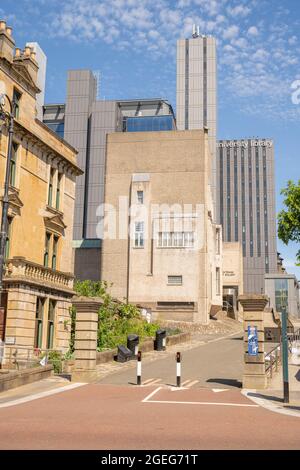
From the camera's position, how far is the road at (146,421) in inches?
328

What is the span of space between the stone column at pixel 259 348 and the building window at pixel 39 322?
11.3 meters

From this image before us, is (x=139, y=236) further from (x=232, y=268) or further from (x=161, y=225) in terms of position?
(x=232, y=268)

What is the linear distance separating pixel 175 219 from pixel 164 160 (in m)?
8.36

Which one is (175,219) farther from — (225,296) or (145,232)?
(225,296)

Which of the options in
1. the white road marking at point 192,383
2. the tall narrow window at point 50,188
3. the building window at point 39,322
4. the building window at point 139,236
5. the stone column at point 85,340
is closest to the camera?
the white road marking at point 192,383

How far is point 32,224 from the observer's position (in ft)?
84.4

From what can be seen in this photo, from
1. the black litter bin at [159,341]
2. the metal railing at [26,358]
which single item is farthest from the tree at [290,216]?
the metal railing at [26,358]

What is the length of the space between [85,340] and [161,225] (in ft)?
146

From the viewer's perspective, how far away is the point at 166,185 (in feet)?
212

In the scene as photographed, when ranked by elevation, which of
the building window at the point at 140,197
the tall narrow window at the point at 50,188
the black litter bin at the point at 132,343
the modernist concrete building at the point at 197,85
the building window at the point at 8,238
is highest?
the modernist concrete building at the point at 197,85

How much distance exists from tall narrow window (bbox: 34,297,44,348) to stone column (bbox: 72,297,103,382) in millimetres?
6293

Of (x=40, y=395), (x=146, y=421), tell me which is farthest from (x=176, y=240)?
(x=146, y=421)

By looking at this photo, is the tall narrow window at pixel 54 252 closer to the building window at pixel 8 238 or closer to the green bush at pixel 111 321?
the green bush at pixel 111 321
